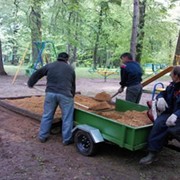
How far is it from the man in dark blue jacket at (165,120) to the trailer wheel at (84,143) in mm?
759

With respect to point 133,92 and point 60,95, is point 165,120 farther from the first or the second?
point 133,92

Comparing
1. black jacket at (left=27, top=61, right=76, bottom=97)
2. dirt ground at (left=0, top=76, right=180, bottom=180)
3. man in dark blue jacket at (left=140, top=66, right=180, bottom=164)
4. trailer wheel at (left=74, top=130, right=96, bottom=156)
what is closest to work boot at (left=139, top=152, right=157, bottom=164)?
man in dark blue jacket at (left=140, top=66, right=180, bottom=164)

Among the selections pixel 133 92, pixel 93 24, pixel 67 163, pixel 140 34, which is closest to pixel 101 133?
pixel 67 163

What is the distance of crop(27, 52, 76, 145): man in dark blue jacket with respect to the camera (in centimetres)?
469

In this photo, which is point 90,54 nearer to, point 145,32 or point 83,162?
point 145,32

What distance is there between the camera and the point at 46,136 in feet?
15.9

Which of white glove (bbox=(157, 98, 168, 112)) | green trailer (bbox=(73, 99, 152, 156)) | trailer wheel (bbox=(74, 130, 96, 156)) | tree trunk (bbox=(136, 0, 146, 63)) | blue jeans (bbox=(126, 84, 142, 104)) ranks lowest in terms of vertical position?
trailer wheel (bbox=(74, 130, 96, 156))

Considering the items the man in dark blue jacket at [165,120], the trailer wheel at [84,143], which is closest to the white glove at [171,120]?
the man in dark blue jacket at [165,120]

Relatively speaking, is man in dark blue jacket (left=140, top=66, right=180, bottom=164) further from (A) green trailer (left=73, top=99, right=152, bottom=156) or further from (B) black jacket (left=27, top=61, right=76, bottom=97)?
(B) black jacket (left=27, top=61, right=76, bottom=97)

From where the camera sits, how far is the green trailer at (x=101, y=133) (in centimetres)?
379

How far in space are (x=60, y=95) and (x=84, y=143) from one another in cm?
88

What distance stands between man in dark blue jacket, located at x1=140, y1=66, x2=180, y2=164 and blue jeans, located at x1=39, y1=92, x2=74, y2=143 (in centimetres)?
138

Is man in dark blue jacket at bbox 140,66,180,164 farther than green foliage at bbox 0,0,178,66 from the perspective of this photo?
No

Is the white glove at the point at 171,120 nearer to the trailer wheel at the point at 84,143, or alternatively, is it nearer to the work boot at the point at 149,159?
the work boot at the point at 149,159
